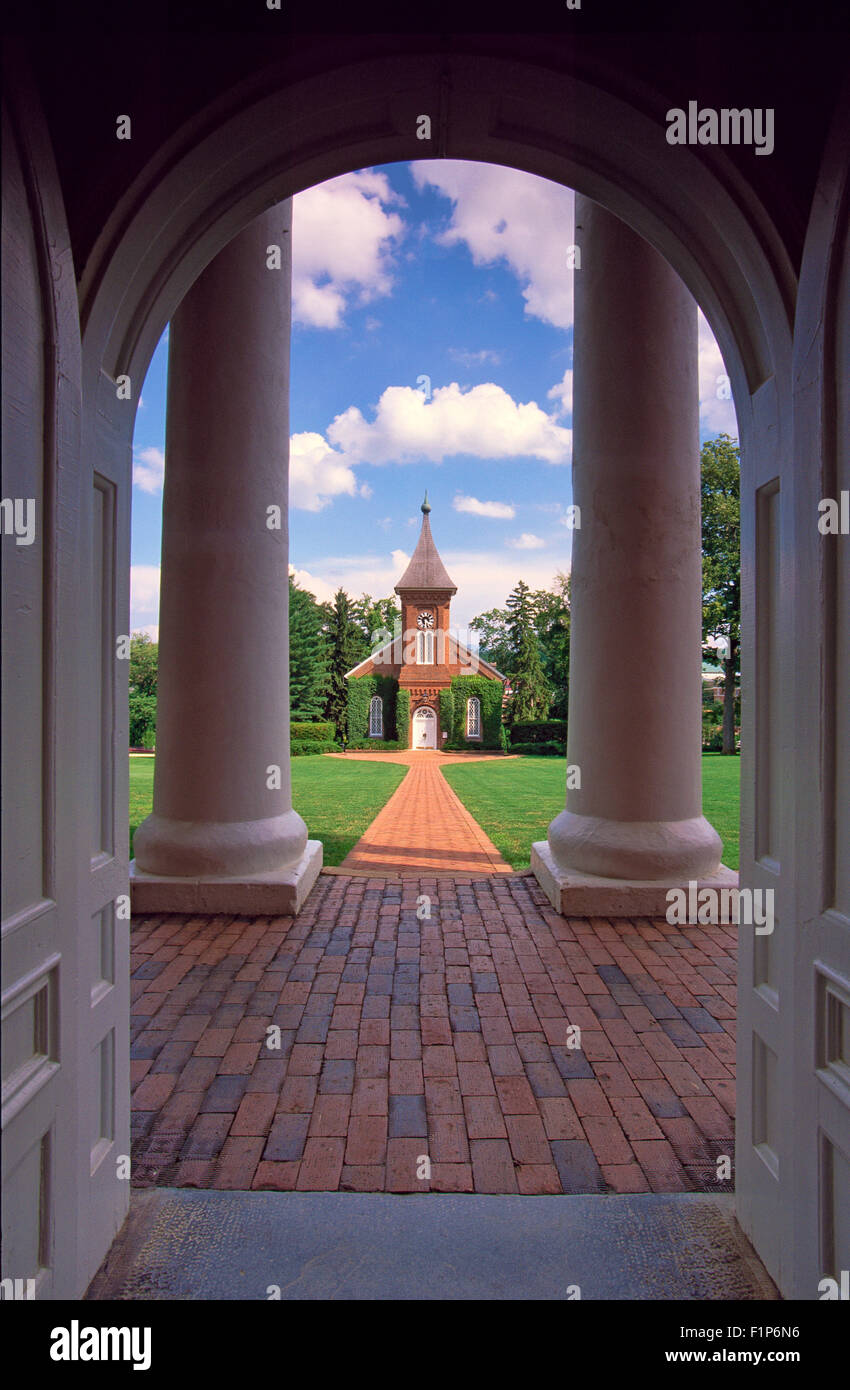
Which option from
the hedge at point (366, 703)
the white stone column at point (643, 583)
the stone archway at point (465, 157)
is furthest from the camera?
the hedge at point (366, 703)

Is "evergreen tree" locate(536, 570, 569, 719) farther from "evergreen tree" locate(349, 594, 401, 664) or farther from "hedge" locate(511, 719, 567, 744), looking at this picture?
"evergreen tree" locate(349, 594, 401, 664)

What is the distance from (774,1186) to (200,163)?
3.51 meters

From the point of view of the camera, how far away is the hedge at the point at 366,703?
36.6 meters

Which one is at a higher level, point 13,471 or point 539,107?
point 539,107

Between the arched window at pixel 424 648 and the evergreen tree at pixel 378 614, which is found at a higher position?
the evergreen tree at pixel 378 614

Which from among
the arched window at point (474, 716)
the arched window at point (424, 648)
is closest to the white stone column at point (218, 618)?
the arched window at point (474, 716)

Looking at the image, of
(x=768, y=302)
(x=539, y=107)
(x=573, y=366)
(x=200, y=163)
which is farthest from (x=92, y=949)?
(x=573, y=366)

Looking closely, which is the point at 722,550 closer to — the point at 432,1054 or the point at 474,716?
the point at 474,716

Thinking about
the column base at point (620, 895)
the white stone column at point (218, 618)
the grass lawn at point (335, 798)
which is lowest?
the grass lawn at point (335, 798)

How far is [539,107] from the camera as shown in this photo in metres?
2.10

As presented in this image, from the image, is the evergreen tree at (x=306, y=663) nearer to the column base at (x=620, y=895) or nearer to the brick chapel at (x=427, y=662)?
the brick chapel at (x=427, y=662)

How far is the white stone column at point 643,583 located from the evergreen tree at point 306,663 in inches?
1194

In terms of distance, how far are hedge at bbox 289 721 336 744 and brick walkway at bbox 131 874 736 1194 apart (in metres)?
28.8
